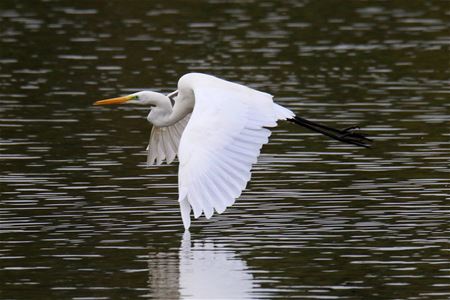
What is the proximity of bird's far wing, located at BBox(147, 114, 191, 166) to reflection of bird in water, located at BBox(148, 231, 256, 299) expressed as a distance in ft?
7.86

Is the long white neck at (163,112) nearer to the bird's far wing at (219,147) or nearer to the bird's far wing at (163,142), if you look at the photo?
the bird's far wing at (163,142)

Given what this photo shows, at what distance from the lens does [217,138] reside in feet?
38.8

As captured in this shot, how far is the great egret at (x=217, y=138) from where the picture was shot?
11266 millimetres

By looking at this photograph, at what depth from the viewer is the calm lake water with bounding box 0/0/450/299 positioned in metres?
11.0

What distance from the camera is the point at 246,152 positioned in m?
11.8

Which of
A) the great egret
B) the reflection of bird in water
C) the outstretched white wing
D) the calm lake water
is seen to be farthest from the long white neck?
the reflection of bird in water

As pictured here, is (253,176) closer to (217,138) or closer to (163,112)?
(163,112)

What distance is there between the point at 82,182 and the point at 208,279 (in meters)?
4.43

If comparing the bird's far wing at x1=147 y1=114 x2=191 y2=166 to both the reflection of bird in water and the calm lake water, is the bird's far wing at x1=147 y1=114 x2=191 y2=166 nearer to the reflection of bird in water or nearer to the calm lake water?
the calm lake water

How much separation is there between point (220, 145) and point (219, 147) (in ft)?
0.12

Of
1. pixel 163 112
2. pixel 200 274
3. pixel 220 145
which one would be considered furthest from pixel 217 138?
pixel 163 112

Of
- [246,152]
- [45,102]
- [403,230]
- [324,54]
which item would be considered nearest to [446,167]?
[403,230]

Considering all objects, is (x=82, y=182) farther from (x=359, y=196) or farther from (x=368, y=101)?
(x=368, y=101)

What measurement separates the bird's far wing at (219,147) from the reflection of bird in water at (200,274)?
1.22 ft
